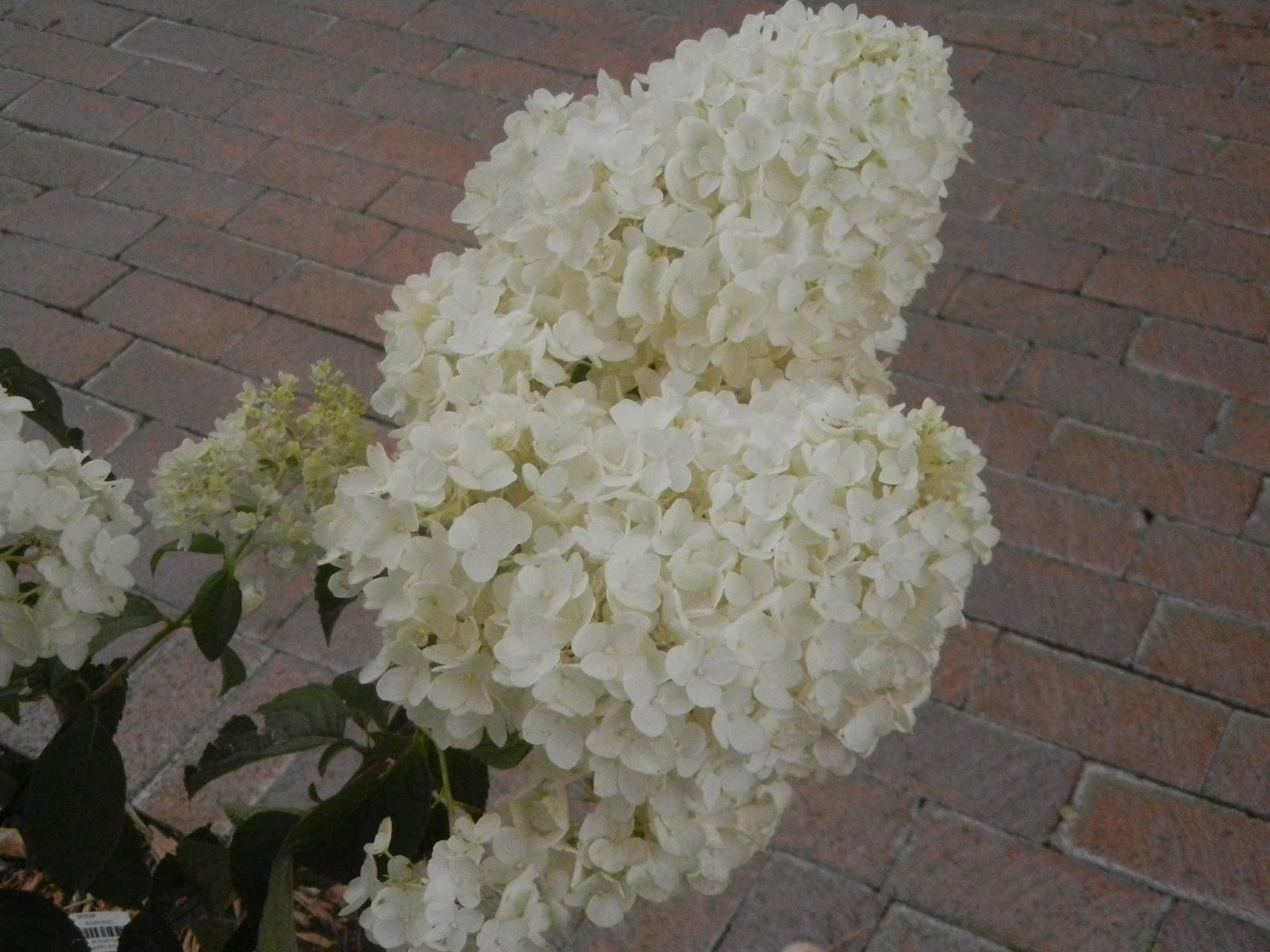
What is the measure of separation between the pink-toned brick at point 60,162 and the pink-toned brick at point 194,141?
7 cm

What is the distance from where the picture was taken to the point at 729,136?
2.69 feet

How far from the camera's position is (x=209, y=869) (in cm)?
110

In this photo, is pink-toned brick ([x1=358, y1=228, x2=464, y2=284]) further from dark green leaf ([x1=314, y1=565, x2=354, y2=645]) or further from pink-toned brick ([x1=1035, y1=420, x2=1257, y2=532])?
dark green leaf ([x1=314, y1=565, x2=354, y2=645])

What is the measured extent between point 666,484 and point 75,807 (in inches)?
19.2

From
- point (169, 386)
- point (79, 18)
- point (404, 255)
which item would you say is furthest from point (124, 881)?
point (79, 18)

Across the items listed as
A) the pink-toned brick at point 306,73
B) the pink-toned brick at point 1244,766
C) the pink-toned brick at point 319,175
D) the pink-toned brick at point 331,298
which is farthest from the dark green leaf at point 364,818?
the pink-toned brick at point 306,73

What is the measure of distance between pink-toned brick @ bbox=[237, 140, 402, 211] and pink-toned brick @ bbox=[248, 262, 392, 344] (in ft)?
0.79

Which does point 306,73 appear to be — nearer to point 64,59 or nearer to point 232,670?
point 64,59

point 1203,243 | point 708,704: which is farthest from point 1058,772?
point 708,704

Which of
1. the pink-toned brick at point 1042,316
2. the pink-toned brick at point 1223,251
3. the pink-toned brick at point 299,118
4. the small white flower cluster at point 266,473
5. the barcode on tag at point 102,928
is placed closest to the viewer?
the small white flower cluster at point 266,473

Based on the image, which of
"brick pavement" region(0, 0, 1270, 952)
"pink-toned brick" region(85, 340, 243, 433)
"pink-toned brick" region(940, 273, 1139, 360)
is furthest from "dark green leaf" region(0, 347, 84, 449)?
"pink-toned brick" region(940, 273, 1139, 360)

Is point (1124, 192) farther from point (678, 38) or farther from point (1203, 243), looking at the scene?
point (678, 38)

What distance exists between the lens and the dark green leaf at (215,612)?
0.98m

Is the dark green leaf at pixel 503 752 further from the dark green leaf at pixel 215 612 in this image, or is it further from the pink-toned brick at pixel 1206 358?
the pink-toned brick at pixel 1206 358
